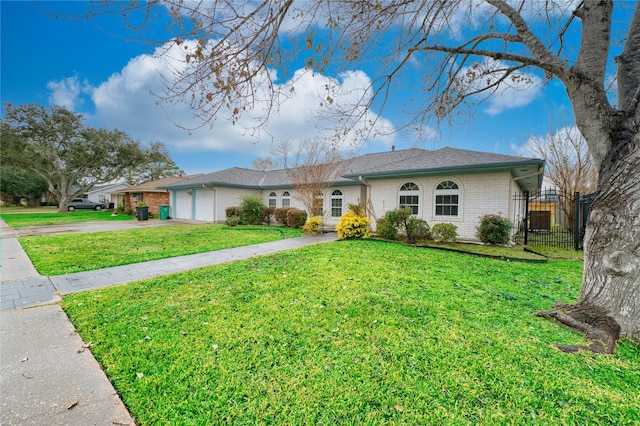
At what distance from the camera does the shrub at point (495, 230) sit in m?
9.70

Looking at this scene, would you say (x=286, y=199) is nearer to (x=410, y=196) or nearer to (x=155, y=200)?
(x=410, y=196)

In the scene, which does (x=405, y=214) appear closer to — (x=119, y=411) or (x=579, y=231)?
(x=579, y=231)

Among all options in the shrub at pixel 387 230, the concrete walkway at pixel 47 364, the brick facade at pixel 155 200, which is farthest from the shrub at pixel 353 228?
the brick facade at pixel 155 200

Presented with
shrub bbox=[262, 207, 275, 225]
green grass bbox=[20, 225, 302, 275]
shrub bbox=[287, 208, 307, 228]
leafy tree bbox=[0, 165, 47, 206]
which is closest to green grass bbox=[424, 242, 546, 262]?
green grass bbox=[20, 225, 302, 275]

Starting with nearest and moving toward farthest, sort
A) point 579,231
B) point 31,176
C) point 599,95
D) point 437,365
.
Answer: point 437,365 → point 599,95 → point 579,231 → point 31,176

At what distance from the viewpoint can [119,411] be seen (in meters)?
2.10

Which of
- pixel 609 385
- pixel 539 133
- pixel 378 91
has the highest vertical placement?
pixel 539 133

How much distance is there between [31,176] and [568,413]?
57.2 meters

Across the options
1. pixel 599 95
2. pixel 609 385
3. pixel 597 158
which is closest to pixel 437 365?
pixel 609 385

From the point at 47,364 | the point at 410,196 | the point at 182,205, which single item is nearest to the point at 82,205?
the point at 182,205

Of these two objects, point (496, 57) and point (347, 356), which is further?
point (496, 57)

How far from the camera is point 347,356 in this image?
112 inches

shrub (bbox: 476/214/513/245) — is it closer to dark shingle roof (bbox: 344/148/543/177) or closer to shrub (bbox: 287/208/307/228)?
dark shingle roof (bbox: 344/148/543/177)

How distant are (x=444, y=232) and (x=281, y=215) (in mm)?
9711
